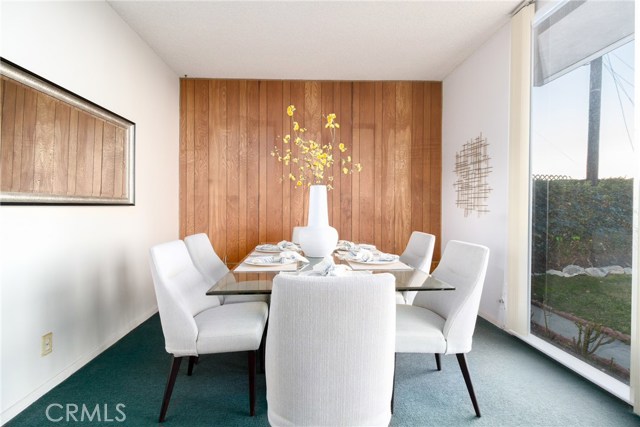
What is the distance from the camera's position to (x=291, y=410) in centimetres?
117

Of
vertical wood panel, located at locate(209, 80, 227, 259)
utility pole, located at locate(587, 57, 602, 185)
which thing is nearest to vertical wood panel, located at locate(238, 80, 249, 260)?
vertical wood panel, located at locate(209, 80, 227, 259)

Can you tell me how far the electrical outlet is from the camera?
2.01 metres

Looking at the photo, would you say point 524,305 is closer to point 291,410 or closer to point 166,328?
point 291,410

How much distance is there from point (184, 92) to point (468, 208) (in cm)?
351

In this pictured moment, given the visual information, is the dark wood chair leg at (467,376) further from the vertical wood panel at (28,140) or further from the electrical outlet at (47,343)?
the vertical wood panel at (28,140)

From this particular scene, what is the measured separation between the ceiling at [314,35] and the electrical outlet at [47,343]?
241 centimetres

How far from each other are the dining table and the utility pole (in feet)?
4.16

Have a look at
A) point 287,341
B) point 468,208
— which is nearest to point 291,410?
point 287,341

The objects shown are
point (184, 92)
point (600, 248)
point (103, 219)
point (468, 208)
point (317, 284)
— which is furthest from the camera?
point (184, 92)

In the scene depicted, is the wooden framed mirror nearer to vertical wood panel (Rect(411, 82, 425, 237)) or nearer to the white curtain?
→ vertical wood panel (Rect(411, 82, 425, 237))

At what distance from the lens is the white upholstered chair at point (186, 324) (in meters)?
1.66

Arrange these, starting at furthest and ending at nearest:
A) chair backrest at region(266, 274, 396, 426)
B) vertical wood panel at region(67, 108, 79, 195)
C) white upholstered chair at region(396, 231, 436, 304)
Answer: white upholstered chair at region(396, 231, 436, 304)
vertical wood panel at region(67, 108, 79, 195)
chair backrest at region(266, 274, 396, 426)

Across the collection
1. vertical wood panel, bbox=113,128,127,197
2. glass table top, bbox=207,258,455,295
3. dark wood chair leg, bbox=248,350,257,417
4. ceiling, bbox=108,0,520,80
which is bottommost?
dark wood chair leg, bbox=248,350,257,417

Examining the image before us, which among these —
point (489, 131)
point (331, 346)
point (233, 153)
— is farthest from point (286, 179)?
point (331, 346)
